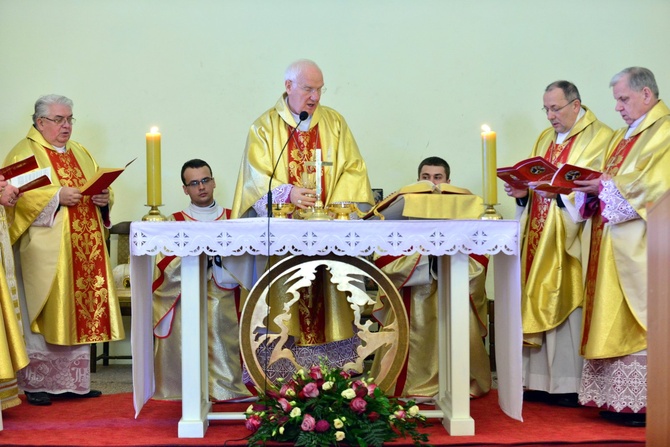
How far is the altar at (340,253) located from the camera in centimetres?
420

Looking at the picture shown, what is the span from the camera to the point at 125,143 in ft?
23.3

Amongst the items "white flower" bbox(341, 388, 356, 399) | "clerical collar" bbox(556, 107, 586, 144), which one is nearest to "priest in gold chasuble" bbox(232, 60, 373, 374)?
"white flower" bbox(341, 388, 356, 399)

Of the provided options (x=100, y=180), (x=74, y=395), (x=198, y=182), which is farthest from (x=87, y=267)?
(x=198, y=182)

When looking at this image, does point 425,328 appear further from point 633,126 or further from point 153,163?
point 153,163

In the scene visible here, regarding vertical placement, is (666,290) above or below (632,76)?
below

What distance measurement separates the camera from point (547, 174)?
4785 millimetres

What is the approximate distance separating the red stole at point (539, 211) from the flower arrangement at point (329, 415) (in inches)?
66.2

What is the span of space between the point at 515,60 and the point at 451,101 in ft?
1.95

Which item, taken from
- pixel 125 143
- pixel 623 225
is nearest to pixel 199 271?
pixel 623 225

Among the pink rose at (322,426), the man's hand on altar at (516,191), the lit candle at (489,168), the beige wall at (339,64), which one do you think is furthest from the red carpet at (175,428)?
the beige wall at (339,64)

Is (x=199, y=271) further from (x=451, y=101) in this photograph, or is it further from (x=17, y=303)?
(x=451, y=101)

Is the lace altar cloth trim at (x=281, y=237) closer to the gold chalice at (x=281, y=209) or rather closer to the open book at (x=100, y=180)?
the gold chalice at (x=281, y=209)

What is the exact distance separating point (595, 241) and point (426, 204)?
0.99m

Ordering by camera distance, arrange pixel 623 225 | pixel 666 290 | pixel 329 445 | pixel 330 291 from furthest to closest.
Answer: pixel 330 291 < pixel 623 225 < pixel 329 445 < pixel 666 290
